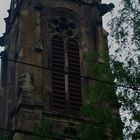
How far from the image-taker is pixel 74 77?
1475 inches

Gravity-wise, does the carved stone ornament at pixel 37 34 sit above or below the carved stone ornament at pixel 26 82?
above

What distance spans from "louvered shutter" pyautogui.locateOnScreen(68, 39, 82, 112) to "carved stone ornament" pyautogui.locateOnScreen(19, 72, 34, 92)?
8.86ft

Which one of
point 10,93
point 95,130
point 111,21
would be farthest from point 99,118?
point 10,93

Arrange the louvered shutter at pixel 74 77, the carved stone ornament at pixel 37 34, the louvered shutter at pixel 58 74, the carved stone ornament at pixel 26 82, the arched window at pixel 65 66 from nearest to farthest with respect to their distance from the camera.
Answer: the carved stone ornament at pixel 26 82 → the louvered shutter at pixel 58 74 → the arched window at pixel 65 66 → the louvered shutter at pixel 74 77 → the carved stone ornament at pixel 37 34

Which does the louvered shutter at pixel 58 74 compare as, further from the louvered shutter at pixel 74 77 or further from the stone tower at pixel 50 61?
the louvered shutter at pixel 74 77

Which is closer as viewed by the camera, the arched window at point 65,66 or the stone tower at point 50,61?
the stone tower at point 50,61

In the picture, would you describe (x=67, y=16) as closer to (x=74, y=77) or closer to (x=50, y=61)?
(x=50, y=61)

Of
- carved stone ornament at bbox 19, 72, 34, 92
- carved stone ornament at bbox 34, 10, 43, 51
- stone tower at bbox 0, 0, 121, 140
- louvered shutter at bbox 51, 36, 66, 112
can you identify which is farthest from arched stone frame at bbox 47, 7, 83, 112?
carved stone ornament at bbox 19, 72, 34, 92

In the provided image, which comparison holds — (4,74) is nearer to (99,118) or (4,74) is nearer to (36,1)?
(36,1)

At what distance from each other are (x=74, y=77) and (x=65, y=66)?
2.96 feet

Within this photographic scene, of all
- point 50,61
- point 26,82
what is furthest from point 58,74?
point 26,82

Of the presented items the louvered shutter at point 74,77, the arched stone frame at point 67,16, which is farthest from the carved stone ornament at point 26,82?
the arched stone frame at point 67,16

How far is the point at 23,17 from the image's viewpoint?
129 ft

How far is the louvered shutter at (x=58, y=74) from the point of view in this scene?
35469mm
